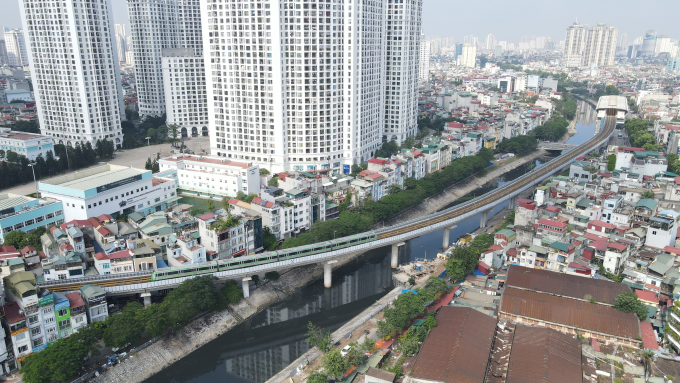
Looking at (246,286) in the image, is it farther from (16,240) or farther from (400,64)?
(400,64)

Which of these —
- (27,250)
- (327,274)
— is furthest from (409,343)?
(27,250)

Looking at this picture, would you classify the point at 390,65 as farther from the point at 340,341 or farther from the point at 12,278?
the point at 12,278

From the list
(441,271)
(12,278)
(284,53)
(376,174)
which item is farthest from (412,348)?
(284,53)

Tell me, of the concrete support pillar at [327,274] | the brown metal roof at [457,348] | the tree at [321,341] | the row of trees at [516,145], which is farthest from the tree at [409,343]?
the row of trees at [516,145]

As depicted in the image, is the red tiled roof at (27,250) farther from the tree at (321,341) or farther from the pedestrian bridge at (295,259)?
the tree at (321,341)

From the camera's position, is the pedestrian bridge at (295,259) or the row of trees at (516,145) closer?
the pedestrian bridge at (295,259)

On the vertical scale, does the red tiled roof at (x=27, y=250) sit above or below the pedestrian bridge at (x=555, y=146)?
above
